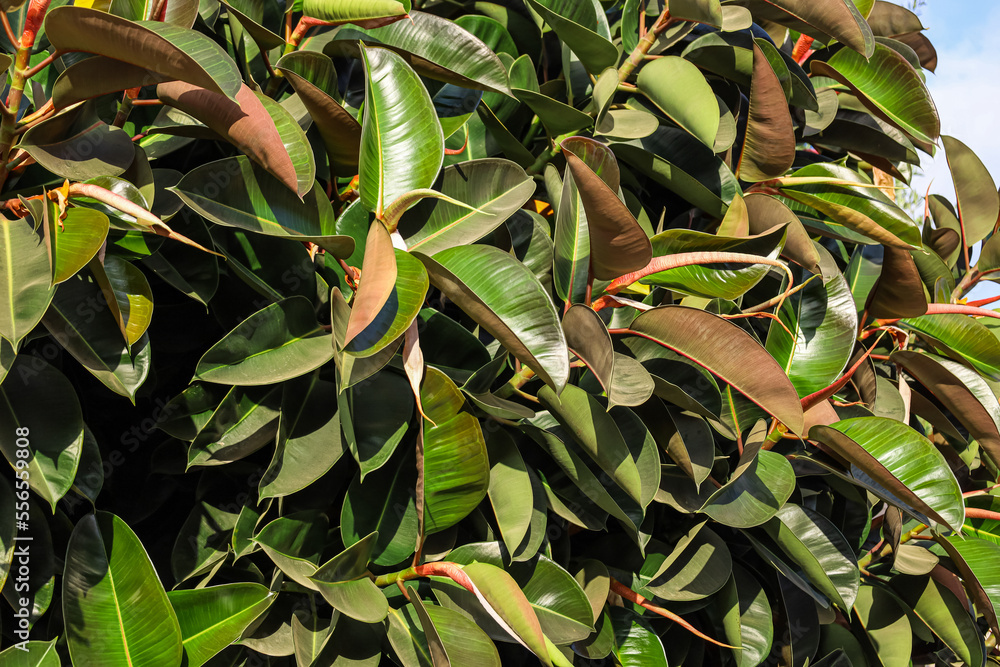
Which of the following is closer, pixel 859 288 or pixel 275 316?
pixel 275 316

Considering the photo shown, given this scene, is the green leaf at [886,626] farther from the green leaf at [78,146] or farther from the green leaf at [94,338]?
the green leaf at [78,146]

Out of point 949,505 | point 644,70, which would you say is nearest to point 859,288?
point 949,505

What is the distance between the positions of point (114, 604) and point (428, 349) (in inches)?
19.8

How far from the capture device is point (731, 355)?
37.6 inches

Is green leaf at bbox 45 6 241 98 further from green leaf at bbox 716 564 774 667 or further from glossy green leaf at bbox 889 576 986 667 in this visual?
glossy green leaf at bbox 889 576 986 667

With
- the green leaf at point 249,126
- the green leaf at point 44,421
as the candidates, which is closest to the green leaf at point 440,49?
the green leaf at point 249,126

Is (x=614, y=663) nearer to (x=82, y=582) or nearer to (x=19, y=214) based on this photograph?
(x=82, y=582)

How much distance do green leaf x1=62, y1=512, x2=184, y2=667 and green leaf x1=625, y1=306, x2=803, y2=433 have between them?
2.34ft

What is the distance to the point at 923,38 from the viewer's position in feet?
6.06

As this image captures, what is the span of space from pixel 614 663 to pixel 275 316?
2.57 ft

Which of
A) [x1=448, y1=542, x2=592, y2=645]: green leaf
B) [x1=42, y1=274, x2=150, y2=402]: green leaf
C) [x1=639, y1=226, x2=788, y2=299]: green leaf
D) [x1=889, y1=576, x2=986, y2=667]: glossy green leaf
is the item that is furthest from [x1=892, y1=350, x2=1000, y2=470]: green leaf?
[x1=42, y1=274, x2=150, y2=402]: green leaf

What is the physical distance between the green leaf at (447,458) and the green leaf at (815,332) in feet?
1.91

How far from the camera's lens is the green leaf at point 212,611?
95cm

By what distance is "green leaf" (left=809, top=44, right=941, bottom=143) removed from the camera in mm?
1348
